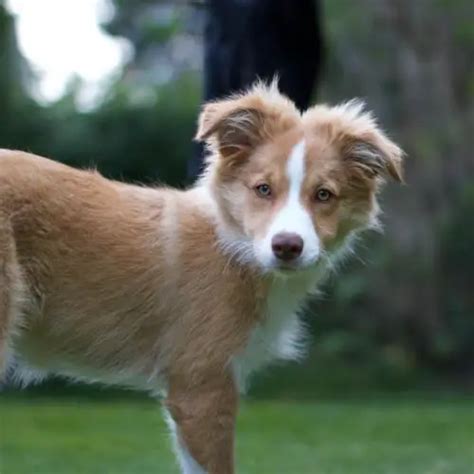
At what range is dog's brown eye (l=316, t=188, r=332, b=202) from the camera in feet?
18.0

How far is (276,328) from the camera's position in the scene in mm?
5898

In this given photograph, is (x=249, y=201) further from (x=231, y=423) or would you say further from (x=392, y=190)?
(x=392, y=190)

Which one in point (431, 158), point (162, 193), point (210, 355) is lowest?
point (431, 158)

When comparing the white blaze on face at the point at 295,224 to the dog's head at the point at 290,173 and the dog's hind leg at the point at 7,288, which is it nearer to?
the dog's head at the point at 290,173

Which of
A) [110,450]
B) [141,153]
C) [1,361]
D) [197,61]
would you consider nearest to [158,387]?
[1,361]

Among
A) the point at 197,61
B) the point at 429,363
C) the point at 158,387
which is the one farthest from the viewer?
the point at 197,61

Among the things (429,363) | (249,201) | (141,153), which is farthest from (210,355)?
(429,363)

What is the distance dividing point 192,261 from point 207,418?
0.74 meters

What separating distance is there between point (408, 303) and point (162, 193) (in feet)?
52.0

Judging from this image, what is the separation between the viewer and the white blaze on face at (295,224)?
5.32 metres

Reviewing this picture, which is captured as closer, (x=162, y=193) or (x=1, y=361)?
(x=1, y=361)

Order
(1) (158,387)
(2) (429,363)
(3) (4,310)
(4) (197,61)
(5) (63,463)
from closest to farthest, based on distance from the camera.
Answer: (3) (4,310), (1) (158,387), (5) (63,463), (2) (429,363), (4) (197,61)

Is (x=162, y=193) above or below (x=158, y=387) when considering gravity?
above

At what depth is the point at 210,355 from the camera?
568 centimetres
